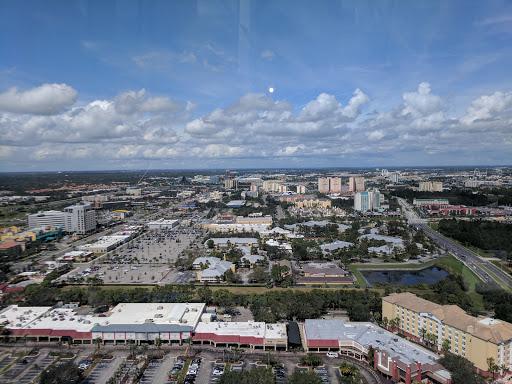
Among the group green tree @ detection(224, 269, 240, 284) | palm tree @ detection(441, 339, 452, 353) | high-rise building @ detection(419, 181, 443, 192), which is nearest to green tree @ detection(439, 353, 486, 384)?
palm tree @ detection(441, 339, 452, 353)

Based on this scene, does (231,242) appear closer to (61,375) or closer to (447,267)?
(447,267)

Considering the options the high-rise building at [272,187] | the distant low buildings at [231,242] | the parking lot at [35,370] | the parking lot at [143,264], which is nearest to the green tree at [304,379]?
the parking lot at [35,370]

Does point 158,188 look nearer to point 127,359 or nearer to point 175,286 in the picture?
point 175,286

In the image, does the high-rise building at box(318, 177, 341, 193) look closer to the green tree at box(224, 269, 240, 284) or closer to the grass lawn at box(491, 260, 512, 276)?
the grass lawn at box(491, 260, 512, 276)

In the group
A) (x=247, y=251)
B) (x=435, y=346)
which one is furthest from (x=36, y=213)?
(x=435, y=346)

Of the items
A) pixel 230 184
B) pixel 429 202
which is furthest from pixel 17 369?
pixel 230 184

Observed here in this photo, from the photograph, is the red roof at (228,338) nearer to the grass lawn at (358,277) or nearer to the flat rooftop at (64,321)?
the flat rooftop at (64,321)
